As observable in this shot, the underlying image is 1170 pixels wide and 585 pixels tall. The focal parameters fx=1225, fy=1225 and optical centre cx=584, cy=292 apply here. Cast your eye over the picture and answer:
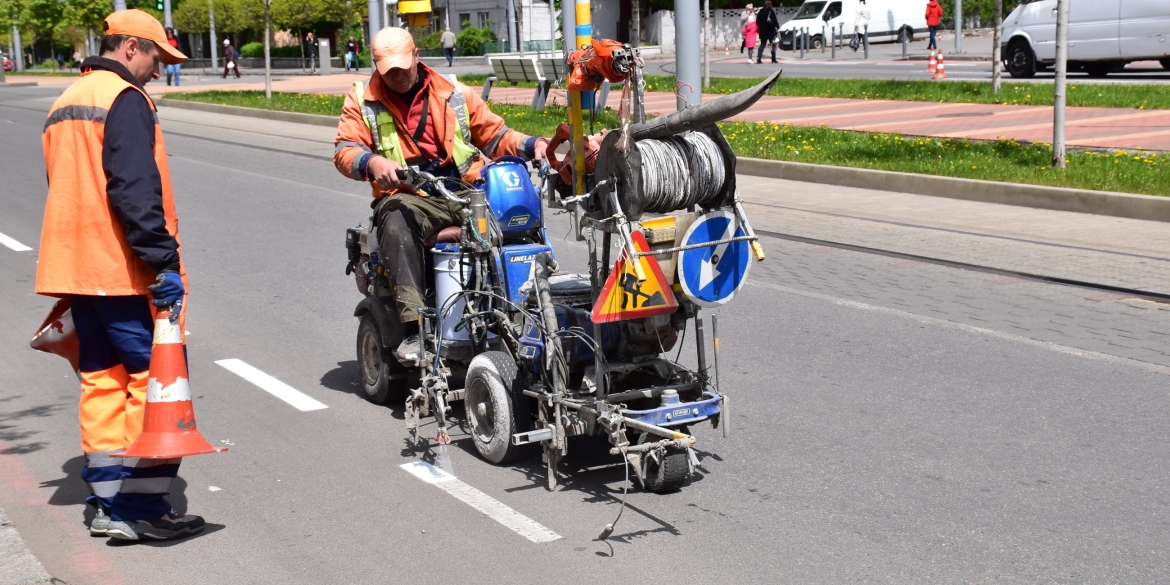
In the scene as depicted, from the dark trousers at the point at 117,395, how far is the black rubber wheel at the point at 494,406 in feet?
4.32

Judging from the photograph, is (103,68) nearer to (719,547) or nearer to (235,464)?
(235,464)

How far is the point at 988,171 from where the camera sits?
43.3 ft

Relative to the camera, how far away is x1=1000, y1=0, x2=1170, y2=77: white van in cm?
2361

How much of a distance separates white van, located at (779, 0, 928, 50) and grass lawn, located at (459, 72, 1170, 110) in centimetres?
2006

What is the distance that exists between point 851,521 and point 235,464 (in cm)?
269

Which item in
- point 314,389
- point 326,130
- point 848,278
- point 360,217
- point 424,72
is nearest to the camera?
point 424,72

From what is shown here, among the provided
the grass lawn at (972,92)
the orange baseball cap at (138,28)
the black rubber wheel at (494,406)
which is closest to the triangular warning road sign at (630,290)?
the black rubber wheel at (494,406)

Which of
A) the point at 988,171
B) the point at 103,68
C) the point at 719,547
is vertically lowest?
the point at 719,547

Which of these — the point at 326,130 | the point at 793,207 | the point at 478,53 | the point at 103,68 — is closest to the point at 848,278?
the point at 793,207

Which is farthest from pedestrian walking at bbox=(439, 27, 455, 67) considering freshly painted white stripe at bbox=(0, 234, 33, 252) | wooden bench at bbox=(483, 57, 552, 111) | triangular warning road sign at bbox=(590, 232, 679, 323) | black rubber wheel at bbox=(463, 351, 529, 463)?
triangular warning road sign at bbox=(590, 232, 679, 323)

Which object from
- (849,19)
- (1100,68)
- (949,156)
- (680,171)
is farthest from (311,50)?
(680,171)

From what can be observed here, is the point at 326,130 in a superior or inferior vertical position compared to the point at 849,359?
superior

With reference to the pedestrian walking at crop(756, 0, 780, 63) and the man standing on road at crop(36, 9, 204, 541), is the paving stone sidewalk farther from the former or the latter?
the pedestrian walking at crop(756, 0, 780, 63)

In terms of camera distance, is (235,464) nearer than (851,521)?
No
